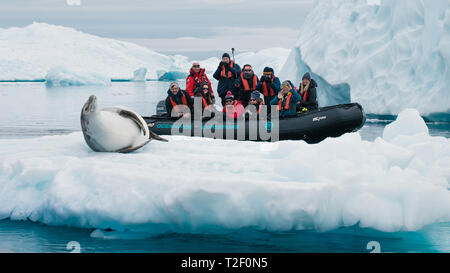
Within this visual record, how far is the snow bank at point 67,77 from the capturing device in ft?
149

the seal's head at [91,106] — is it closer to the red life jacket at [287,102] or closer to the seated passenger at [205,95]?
the seated passenger at [205,95]

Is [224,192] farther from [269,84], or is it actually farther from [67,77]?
[67,77]

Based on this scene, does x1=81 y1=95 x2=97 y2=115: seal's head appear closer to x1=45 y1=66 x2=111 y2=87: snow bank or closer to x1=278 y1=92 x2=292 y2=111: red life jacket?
x1=278 y1=92 x2=292 y2=111: red life jacket

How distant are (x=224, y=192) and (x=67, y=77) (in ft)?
144

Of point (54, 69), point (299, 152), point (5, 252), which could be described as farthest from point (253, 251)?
point (54, 69)

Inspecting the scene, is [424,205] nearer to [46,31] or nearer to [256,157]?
[256,157]

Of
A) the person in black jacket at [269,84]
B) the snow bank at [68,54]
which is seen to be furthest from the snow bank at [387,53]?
the snow bank at [68,54]

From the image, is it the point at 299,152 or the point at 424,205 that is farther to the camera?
the point at 299,152

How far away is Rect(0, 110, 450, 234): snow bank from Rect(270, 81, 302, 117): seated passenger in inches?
136

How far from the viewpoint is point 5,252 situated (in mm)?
4074

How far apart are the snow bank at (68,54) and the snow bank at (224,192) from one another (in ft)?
184

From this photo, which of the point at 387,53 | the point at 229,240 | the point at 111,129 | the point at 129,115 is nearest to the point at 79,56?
the point at 387,53

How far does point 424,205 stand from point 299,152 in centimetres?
124

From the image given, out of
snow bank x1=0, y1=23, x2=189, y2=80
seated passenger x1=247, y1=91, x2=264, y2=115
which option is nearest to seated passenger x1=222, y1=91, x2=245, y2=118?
seated passenger x1=247, y1=91, x2=264, y2=115
